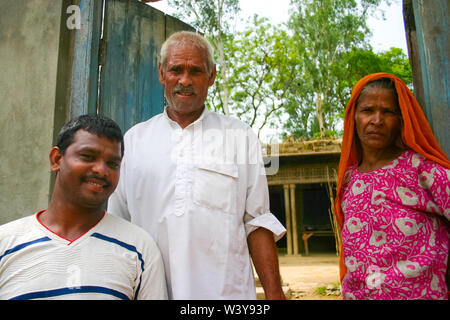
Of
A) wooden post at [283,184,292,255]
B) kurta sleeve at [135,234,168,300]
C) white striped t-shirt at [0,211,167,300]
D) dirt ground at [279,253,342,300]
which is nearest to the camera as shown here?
white striped t-shirt at [0,211,167,300]

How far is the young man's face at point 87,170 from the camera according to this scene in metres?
1.42

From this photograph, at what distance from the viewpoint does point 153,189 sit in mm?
1733

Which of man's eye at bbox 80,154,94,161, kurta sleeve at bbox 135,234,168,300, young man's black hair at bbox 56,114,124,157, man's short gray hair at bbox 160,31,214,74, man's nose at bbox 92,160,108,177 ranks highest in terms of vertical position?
man's short gray hair at bbox 160,31,214,74

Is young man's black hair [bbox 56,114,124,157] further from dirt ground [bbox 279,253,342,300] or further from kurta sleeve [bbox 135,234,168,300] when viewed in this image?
dirt ground [bbox 279,253,342,300]

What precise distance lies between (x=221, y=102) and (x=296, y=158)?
3.87 m

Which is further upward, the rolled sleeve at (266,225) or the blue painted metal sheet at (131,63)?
the blue painted metal sheet at (131,63)

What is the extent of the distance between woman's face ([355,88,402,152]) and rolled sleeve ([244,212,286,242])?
0.56m

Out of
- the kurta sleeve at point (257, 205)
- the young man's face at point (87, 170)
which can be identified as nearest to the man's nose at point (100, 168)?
the young man's face at point (87, 170)

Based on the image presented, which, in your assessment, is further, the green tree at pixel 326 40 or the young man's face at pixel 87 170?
the green tree at pixel 326 40

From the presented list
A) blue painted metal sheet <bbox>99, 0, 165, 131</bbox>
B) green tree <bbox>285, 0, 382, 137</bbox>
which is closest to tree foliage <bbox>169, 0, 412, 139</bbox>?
green tree <bbox>285, 0, 382, 137</bbox>

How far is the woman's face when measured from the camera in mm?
1709

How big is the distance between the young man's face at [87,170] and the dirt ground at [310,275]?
19.9ft

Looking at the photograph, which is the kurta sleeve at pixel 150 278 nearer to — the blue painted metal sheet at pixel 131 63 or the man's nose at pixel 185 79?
the man's nose at pixel 185 79

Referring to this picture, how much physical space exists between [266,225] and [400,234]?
0.55 metres
